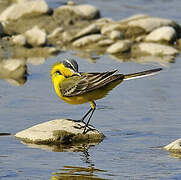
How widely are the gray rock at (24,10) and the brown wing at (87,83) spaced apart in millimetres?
9373

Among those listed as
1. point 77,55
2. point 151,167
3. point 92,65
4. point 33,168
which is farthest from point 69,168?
point 77,55

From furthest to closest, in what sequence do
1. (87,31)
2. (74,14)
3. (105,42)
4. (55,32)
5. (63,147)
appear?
(74,14) → (55,32) → (87,31) → (105,42) → (63,147)

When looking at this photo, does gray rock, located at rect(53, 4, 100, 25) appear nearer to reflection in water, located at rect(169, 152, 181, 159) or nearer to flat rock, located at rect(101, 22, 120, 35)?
flat rock, located at rect(101, 22, 120, 35)

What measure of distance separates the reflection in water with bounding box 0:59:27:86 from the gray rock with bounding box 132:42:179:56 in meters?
3.58

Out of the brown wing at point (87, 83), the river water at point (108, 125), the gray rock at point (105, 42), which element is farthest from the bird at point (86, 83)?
the gray rock at point (105, 42)

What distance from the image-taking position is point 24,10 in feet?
61.9

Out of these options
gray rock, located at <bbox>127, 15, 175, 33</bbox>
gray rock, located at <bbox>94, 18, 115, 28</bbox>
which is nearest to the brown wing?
gray rock, located at <bbox>127, 15, 175, 33</bbox>

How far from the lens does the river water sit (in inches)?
317

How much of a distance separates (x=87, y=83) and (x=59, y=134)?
0.89 meters

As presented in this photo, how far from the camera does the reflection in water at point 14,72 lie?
523 inches

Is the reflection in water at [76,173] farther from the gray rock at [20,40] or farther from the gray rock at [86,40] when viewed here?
the gray rock at [86,40]

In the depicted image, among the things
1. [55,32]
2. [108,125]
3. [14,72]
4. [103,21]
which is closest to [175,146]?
[108,125]

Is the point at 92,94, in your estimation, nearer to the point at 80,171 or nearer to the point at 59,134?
the point at 59,134

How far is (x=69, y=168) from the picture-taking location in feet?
26.9
